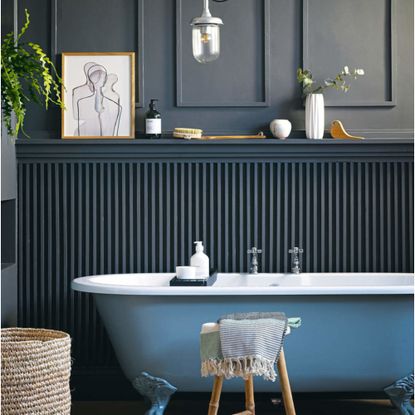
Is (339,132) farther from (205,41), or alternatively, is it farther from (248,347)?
(248,347)

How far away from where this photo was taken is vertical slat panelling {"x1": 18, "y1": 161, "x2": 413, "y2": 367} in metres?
4.52

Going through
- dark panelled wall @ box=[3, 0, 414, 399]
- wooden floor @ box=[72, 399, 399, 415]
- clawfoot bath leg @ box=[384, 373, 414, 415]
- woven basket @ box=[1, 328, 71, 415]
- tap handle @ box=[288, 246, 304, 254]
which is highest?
dark panelled wall @ box=[3, 0, 414, 399]

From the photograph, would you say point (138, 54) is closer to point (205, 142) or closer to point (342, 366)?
point (205, 142)

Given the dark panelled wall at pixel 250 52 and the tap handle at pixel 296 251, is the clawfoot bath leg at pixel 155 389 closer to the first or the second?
the tap handle at pixel 296 251

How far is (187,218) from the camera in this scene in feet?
14.9

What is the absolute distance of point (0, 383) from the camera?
10.8 feet

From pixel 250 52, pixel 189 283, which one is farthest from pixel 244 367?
pixel 250 52

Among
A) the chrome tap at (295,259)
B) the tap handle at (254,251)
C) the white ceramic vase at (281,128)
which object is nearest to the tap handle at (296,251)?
the chrome tap at (295,259)

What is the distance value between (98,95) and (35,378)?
179 centimetres

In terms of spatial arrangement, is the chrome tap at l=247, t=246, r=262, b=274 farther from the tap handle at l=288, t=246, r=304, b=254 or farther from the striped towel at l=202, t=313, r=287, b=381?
the striped towel at l=202, t=313, r=287, b=381

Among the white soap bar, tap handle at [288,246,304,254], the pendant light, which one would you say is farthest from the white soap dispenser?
the pendant light

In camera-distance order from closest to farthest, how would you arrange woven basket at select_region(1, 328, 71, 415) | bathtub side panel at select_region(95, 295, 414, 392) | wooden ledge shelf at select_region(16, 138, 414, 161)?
woven basket at select_region(1, 328, 71, 415), bathtub side panel at select_region(95, 295, 414, 392), wooden ledge shelf at select_region(16, 138, 414, 161)

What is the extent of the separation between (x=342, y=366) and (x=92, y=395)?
1485mm

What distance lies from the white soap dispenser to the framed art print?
0.75 metres
